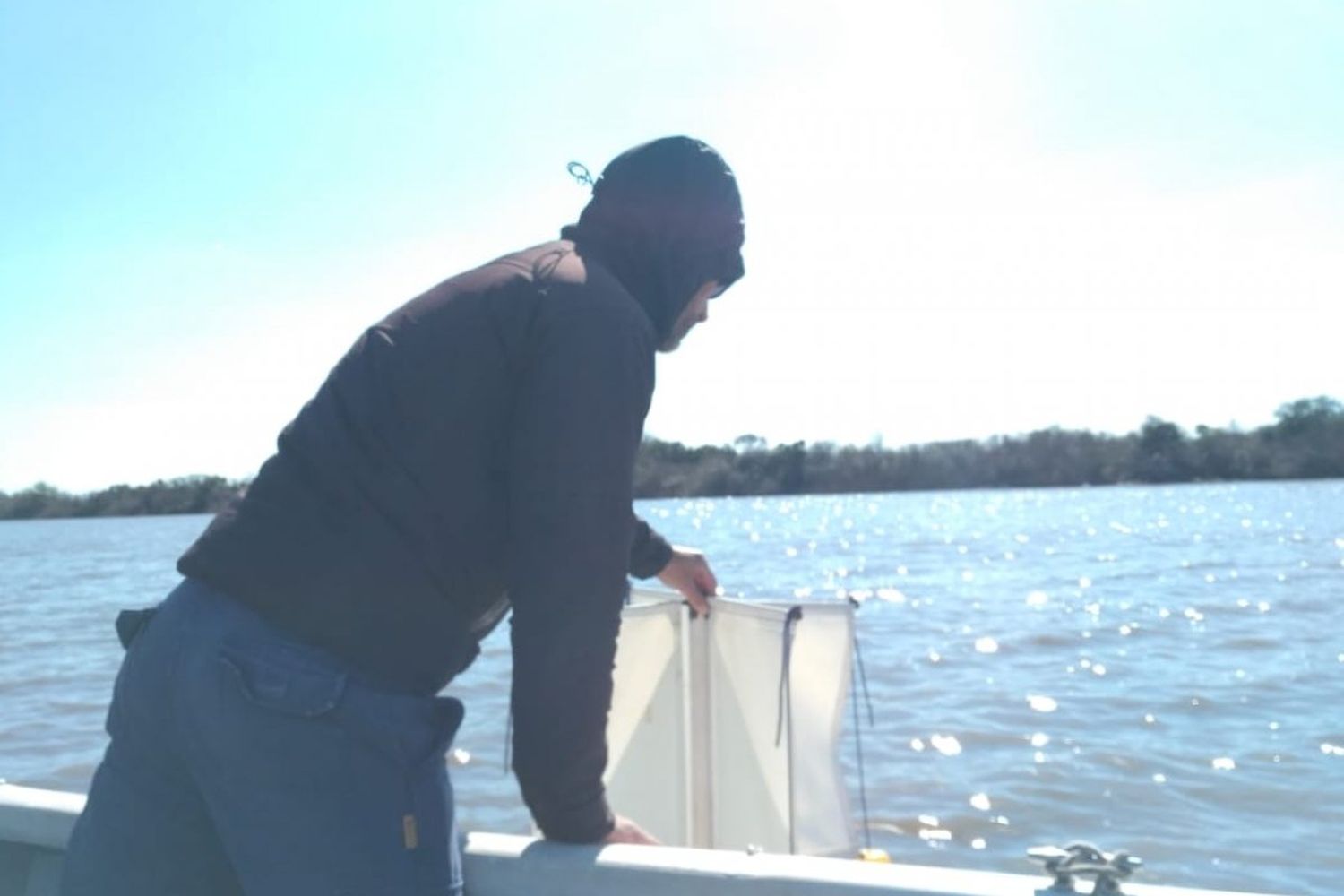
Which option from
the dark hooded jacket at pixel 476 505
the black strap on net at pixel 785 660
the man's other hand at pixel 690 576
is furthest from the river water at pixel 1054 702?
the dark hooded jacket at pixel 476 505

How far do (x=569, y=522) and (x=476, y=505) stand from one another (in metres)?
0.12

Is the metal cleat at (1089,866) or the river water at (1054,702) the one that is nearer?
the metal cleat at (1089,866)

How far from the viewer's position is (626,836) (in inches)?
72.9

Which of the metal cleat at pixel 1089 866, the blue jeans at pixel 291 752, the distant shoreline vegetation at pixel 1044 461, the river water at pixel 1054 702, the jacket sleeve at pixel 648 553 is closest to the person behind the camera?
the blue jeans at pixel 291 752

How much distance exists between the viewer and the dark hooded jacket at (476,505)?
156cm

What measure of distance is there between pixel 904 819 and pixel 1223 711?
349cm

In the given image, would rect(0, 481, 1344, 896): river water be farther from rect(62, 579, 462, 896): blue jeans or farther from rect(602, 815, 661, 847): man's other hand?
rect(62, 579, 462, 896): blue jeans

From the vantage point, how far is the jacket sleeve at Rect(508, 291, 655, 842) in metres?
1.56

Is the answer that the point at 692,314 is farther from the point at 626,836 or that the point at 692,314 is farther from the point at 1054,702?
the point at 1054,702

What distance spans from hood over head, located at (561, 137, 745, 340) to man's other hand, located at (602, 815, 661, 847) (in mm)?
676

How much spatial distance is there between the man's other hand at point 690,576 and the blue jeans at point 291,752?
4.18 ft

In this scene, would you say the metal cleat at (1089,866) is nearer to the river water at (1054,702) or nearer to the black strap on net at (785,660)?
the black strap on net at (785,660)

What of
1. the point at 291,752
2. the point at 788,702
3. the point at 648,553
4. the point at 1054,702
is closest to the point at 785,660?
the point at 788,702

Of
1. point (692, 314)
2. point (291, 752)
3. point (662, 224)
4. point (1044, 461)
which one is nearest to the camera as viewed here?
point (291, 752)
